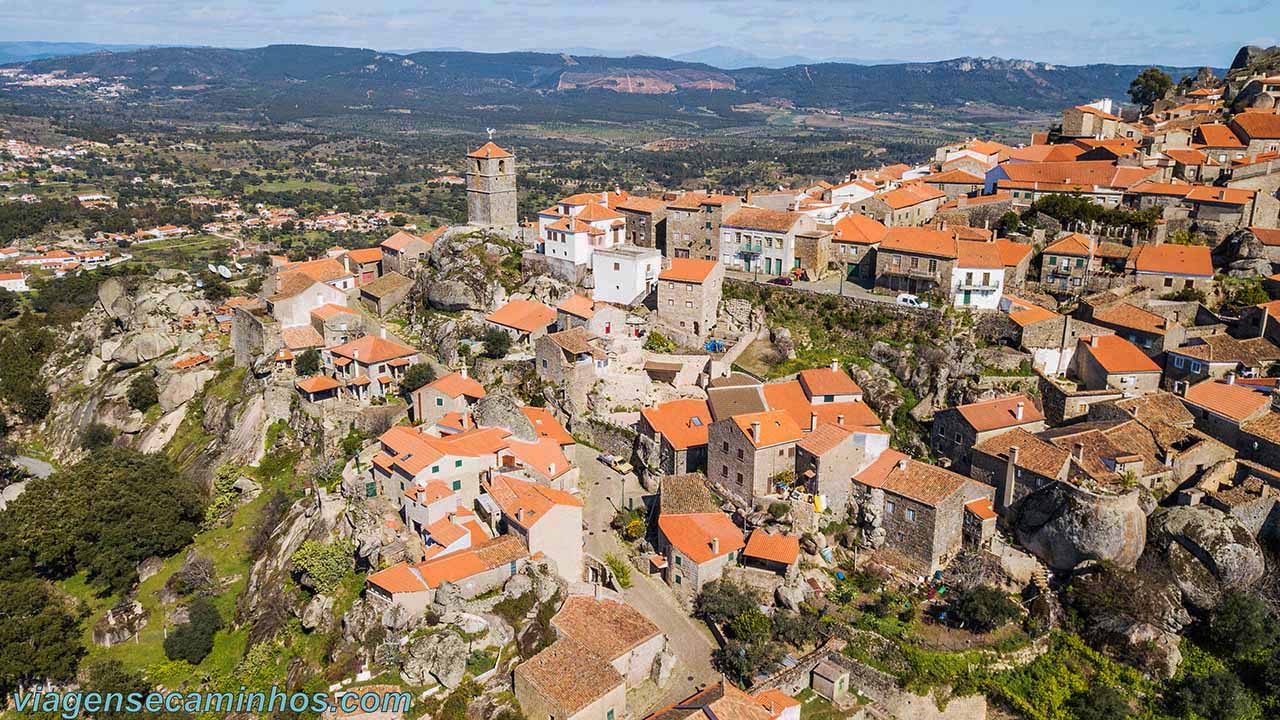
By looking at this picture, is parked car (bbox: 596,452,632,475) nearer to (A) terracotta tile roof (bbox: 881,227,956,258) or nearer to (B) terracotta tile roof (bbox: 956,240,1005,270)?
(A) terracotta tile roof (bbox: 881,227,956,258)

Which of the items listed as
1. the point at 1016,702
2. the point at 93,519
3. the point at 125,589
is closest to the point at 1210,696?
the point at 1016,702

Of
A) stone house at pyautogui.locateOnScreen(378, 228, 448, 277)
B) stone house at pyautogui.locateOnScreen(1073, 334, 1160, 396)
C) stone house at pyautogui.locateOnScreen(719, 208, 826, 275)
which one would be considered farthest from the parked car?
stone house at pyautogui.locateOnScreen(378, 228, 448, 277)

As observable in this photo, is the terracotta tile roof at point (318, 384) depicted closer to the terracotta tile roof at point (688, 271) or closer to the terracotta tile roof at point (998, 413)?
the terracotta tile roof at point (688, 271)

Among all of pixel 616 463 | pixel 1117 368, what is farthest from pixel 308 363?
pixel 1117 368

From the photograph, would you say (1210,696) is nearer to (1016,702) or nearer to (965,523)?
(1016,702)

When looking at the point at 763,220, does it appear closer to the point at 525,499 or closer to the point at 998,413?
the point at 998,413

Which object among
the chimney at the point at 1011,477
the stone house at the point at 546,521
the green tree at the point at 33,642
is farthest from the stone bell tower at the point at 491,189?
the chimney at the point at 1011,477
